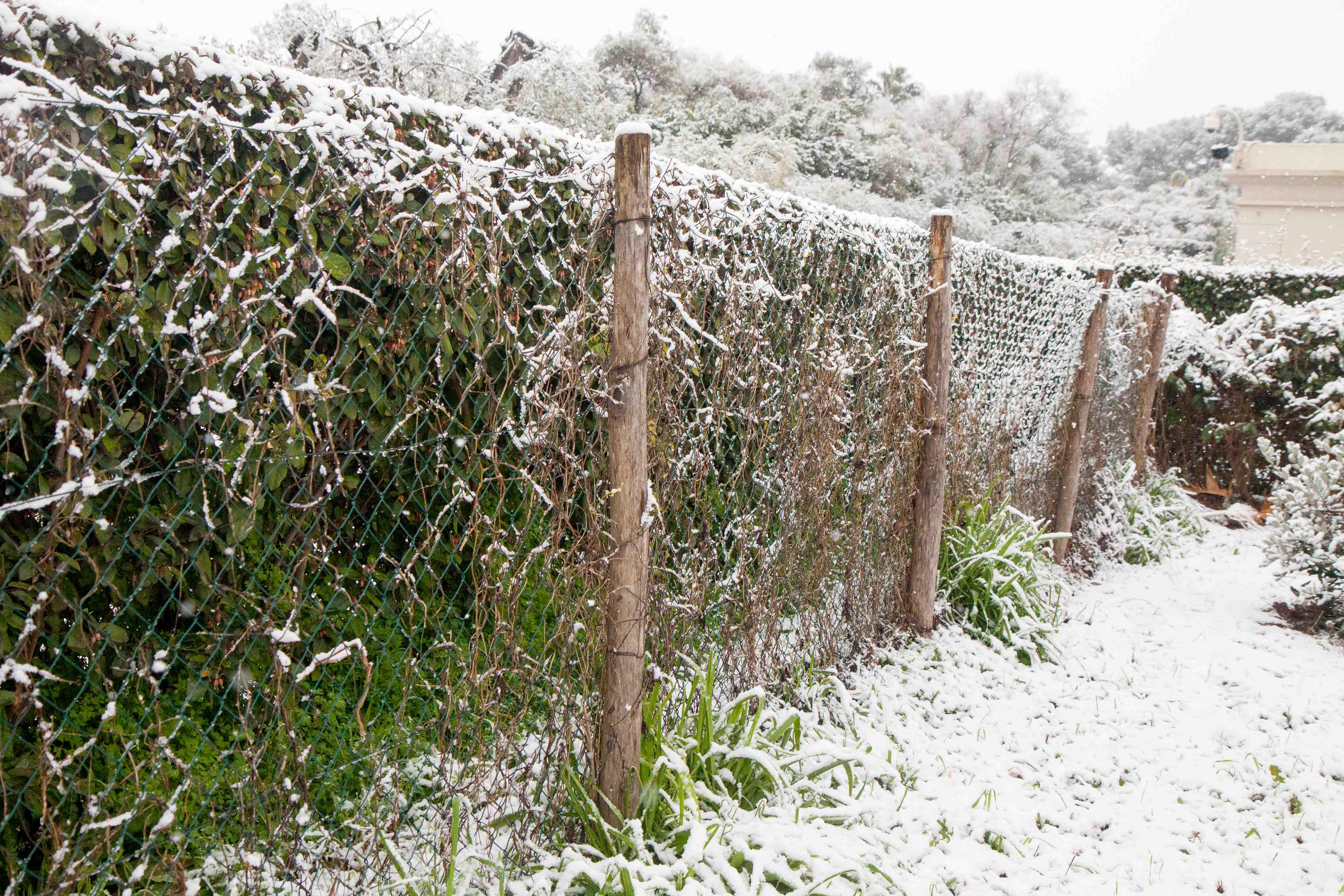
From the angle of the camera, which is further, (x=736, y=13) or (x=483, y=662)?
(x=736, y=13)

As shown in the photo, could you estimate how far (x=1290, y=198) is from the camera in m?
16.4

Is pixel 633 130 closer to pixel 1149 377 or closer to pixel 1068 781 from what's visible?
pixel 1068 781

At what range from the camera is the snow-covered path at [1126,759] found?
2.45 metres

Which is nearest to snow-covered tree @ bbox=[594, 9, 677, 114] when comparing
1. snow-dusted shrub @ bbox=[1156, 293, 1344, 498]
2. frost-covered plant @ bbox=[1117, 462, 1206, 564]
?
snow-dusted shrub @ bbox=[1156, 293, 1344, 498]

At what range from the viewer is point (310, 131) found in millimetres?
1604

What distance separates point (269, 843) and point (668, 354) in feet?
4.84

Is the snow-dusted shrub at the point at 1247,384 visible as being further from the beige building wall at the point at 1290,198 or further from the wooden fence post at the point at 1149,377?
the beige building wall at the point at 1290,198

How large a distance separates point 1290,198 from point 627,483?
1989 centimetres

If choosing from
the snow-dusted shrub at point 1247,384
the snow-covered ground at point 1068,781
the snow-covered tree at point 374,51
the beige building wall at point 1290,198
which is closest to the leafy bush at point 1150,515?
the snow-dusted shrub at point 1247,384

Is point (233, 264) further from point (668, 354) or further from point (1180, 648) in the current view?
point (1180, 648)

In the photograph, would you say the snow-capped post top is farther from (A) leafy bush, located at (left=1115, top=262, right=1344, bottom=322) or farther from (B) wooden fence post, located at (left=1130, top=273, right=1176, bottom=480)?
(A) leafy bush, located at (left=1115, top=262, right=1344, bottom=322)

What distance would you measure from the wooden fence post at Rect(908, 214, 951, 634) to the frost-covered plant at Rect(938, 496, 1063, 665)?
8.8 inches

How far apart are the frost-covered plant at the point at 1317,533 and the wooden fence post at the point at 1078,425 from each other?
1070 millimetres

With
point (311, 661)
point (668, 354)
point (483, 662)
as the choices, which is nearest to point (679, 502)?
point (668, 354)
